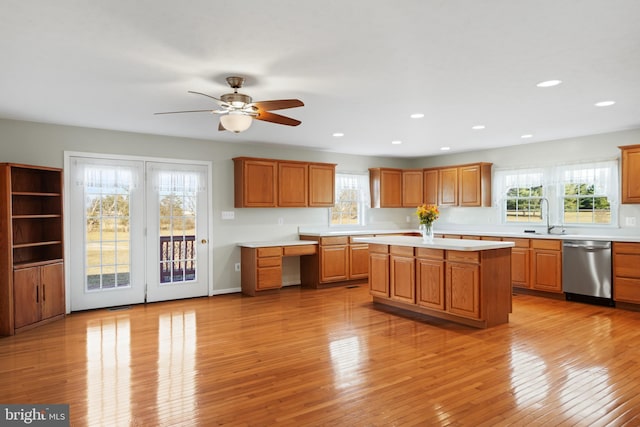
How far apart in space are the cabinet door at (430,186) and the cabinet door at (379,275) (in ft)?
9.81

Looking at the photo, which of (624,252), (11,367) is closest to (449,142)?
(624,252)

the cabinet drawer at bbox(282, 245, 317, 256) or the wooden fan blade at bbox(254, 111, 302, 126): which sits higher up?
the wooden fan blade at bbox(254, 111, 302, 126)

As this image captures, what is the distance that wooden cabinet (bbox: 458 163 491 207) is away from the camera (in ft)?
24.6

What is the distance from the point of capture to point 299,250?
22.4 ft

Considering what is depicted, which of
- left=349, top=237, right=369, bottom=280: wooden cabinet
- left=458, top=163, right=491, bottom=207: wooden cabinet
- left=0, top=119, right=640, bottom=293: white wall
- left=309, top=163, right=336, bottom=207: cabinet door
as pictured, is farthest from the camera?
left=458, top=163, right=491, bottom=207: wooden cabinet

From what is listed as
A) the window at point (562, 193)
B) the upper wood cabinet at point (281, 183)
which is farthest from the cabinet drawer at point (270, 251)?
the window at point (562, 193)

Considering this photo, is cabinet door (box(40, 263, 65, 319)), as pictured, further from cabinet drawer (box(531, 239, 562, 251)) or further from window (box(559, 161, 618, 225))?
window (box(559, 161, 618, 225))

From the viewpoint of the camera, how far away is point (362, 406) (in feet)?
8.98

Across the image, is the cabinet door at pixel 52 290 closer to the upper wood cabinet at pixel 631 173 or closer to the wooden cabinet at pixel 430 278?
the wooden cabinet at pixel 430 278

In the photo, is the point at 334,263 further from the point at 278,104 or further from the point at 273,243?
the point at 278,104

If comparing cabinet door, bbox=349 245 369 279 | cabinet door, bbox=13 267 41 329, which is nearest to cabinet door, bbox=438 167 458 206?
cabinet door, bbox=349 245 369 279

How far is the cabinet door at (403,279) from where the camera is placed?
524cm

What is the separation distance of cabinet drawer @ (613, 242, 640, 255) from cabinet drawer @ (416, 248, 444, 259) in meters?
2.48

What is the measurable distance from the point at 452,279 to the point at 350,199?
3733 mm
